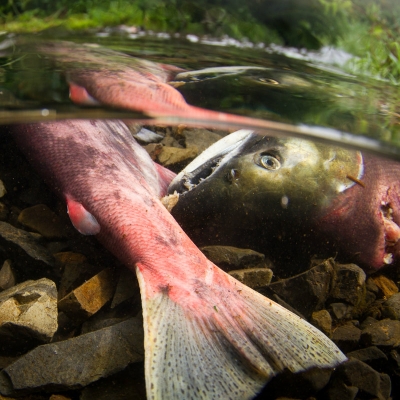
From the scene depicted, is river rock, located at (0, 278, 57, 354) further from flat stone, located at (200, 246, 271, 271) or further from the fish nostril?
the fish nostril

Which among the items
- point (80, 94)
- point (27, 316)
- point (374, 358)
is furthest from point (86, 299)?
point (374, 358)

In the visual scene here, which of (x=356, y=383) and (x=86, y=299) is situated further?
(x=86, y=299)

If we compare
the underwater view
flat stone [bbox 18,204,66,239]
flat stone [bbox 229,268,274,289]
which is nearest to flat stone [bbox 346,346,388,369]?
the underwater view

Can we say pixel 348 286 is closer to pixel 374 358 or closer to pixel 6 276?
pixel 374 358

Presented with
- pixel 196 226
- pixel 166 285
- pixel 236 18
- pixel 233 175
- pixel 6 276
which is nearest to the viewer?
pixel 236 18

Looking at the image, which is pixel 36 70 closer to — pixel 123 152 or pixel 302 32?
pixel 123 152

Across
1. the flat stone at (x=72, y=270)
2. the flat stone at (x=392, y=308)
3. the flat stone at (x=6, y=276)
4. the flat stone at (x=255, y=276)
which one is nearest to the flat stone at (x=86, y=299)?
the flat stone at (x=72, y=270)
